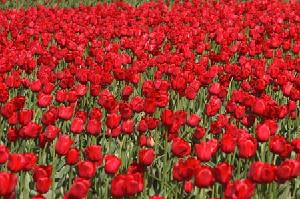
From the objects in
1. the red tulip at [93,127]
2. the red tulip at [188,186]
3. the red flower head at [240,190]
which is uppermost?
the red flower head at [240,190]

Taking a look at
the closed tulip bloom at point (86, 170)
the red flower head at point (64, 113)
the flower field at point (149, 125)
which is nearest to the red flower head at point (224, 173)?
the flower field at point (149, 125)

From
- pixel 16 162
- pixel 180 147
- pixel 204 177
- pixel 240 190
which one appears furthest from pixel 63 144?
pixel 240 190

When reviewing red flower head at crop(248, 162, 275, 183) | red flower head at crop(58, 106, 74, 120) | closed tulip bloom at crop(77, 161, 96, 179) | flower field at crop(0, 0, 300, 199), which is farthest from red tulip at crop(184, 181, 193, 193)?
red flower head at crop(58, 106, 74, 120)

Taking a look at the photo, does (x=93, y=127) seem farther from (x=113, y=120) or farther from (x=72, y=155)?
(x=72, y=155)

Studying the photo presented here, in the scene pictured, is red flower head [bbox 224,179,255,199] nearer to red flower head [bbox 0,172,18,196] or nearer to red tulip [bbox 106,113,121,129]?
red flower head [bbox 0,172,18,196]

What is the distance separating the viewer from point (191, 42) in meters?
7.98

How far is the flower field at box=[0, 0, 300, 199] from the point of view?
10.9ft

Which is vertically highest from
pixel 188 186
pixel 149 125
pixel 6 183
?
pixel 6 183

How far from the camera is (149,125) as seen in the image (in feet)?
14.1

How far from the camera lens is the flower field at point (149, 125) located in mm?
3330

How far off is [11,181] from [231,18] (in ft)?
29.4

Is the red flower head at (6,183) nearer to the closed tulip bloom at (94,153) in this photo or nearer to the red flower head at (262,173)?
the closed tulip bloom at (94,153)

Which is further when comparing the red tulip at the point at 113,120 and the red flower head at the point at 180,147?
the red tulip at the point at 113,120

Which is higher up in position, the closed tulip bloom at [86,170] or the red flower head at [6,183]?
the red flower head at [6,183]
